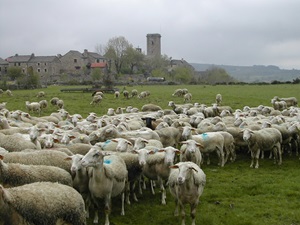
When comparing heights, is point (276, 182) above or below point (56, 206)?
below

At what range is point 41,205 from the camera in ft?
20.5

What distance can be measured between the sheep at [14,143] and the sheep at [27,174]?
2992mm

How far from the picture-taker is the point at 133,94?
42375 millimetres

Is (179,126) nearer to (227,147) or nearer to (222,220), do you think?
(227,147)

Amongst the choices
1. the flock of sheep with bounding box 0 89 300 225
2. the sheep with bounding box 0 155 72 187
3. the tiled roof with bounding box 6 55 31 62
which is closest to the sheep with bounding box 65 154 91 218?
the flock of sheep with bounding box 0 89 300 225

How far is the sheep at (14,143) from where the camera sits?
10.5 metres

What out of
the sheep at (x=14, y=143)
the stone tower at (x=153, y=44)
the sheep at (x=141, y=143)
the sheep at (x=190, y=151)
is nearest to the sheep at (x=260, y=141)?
the sheep at (x=190, y=151)

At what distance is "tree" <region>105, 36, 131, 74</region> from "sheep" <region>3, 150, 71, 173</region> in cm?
9235

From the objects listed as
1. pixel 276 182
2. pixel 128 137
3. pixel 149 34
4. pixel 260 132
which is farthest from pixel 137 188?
pixel 149 34

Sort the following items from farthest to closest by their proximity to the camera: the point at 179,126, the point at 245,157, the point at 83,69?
the point at 83,69 → the point at 179,126 → the point at 245,157

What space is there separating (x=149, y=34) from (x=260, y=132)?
16035 centimetres

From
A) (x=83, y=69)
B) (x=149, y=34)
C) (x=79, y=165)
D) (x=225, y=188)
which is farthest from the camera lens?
(x=149, y=34)

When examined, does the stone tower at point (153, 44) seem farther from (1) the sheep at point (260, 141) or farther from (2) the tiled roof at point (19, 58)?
(1) the sheep at point (260, 141)

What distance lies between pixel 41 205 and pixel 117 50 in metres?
97.8
